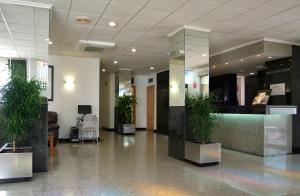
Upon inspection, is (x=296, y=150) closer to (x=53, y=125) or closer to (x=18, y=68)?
(x=18, y=68)

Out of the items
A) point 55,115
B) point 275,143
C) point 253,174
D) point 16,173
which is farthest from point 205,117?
point 55,115

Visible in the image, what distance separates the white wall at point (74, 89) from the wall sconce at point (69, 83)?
0.08 m

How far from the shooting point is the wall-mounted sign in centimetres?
738

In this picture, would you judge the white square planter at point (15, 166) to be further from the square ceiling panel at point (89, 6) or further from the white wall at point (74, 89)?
the white wall at point (74, 89)

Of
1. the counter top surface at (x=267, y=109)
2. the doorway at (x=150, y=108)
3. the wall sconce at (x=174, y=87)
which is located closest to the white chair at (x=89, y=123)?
the wall sconce at (x=174, y=87)

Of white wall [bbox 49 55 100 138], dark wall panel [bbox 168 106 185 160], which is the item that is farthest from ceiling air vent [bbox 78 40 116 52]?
dark wall panel [bbox 168 106 185 160]

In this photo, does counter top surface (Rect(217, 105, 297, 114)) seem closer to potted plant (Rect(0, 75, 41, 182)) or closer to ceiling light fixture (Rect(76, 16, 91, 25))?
ceiling light fixture (Rect(76, 16, 91, 25))

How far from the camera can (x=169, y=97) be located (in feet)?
21.9

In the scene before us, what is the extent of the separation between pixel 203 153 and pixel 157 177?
1366 mm

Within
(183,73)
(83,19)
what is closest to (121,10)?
(83,19)

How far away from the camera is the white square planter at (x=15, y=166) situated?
13.5 ft

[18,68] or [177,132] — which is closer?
[18,68]

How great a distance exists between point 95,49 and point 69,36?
48.9 inches

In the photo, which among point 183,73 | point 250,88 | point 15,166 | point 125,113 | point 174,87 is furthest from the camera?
point 125,113
